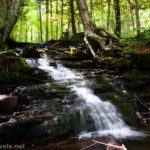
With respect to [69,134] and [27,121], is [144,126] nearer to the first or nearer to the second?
[69,134]

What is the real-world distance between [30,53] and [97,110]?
203 inches

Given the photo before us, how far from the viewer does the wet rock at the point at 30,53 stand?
11.7m

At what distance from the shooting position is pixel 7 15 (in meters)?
14.4

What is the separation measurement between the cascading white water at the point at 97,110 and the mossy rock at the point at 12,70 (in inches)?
38.1

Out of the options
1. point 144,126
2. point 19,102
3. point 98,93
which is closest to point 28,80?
point 19,102

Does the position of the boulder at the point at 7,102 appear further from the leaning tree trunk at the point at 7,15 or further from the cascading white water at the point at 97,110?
the leaning tree trunk at the point at 7,15

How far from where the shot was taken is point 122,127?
772cm

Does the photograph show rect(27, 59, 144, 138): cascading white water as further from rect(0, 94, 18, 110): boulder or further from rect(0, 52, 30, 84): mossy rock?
rect(0, 94, 18, 110): boulder

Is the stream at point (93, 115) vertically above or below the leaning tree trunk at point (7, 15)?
below

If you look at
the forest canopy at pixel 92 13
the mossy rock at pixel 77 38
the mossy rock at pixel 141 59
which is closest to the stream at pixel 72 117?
the mossy rock at pixel 141 59

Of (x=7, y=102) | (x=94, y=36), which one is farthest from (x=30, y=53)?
(x=7, y=102)

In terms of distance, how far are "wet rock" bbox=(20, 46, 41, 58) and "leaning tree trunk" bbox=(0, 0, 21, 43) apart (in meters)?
3.14

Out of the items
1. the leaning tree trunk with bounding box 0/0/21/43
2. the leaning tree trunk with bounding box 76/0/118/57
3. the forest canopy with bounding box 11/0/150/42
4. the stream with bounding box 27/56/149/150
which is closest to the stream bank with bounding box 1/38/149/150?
the stream with bounding box 27/56/149/150

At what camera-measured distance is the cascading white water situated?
731 cm
